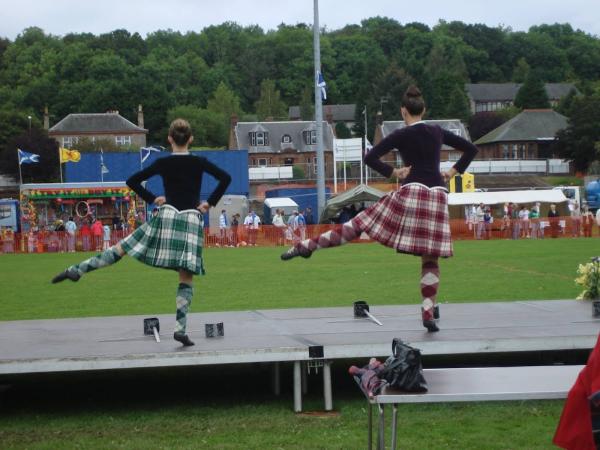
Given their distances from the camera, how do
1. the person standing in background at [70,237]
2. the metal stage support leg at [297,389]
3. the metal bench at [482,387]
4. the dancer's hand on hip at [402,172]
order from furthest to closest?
the person standing in background at [70,237], the dancer's hand on hip at [402,172], the metal stage support leg at [297,389], the metal bench at [482,387]

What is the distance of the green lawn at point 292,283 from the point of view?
672 inches

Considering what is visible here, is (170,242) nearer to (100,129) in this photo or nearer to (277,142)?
(277,142)

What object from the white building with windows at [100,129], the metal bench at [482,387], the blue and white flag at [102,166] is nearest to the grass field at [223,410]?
the metal bench at [482,387]

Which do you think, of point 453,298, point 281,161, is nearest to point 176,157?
point 453,298

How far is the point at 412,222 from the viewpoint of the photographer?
888cm

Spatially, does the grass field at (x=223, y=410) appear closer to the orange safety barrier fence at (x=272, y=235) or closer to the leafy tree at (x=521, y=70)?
the orange safety barrier fence at (x=272, y=235)

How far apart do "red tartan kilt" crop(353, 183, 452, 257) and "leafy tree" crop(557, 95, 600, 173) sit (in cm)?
8777

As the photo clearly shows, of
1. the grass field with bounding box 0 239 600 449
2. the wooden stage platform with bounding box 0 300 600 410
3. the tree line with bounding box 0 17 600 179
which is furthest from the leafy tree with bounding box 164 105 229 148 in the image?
the wooden stage platform with bounding box 0 300 600 410

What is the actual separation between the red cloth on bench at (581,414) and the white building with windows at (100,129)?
117450 mm

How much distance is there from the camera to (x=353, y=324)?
10.0 meters

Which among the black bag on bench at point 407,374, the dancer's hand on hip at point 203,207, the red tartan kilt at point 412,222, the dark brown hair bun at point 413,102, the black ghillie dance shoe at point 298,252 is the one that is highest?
the dark brown hair bun at point 413,102

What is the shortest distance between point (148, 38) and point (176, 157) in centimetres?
17253

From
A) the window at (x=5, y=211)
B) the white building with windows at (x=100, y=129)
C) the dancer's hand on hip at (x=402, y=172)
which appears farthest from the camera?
the white building with windows at (x=100, y=129)

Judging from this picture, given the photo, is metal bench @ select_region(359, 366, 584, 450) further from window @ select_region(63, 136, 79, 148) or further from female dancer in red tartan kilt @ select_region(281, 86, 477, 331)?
window @ select_region(63, 136, 79, 148)
